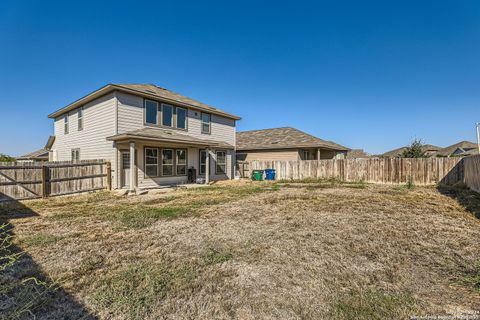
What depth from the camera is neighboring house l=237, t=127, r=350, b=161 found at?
18391mm

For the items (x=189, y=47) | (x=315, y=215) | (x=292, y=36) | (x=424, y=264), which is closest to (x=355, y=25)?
(x=292, y=36)

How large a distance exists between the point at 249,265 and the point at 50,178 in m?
10.6

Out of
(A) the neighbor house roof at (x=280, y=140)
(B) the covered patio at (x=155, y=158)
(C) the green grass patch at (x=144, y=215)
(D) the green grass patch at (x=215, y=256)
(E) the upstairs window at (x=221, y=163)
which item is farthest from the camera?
(A) the neighbor house roof at (x=280, y=140)

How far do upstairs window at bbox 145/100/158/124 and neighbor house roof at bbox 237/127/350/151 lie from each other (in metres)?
9.34

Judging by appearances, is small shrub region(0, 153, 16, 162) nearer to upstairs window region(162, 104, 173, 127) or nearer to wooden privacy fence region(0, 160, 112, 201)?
wooden privacy fence region(0, 160, 112, 201)

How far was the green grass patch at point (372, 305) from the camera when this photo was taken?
2125mm

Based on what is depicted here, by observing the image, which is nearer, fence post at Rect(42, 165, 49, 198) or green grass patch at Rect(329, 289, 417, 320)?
green grass patch at Rect(329, 289, 417, 320)

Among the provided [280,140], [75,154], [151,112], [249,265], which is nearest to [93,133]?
[75,154]

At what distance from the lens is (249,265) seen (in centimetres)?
322

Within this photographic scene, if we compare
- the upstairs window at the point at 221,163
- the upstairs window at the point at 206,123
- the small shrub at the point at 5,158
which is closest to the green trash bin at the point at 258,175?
the upstairs window at the point at 221,163

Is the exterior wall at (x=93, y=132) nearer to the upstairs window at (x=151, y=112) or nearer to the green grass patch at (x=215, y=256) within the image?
the upstairs window at (x=151, y=112)

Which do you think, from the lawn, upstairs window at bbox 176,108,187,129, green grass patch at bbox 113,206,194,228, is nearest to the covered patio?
upstairs window at bbox 176,108,187,129

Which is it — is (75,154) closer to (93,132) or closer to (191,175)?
(93,132)

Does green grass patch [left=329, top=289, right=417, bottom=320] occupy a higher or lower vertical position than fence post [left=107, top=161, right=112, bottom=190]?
lower
